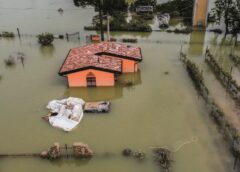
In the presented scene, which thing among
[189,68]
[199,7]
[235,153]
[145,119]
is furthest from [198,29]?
[235,153]

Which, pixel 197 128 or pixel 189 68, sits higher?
pixel 189 68

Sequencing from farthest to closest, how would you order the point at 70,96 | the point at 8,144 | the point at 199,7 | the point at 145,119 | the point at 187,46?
the point at 199,7, the point at 187,46, the point at 70,96, the point at 145,119, the point at 8,144

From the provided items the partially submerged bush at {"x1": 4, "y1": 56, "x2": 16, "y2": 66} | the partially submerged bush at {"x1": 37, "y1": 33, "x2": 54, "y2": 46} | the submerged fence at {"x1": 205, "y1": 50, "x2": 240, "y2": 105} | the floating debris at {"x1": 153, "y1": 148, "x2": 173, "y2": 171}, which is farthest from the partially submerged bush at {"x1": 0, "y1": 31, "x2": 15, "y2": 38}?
the floating debris at {"x1": 153, "y1": 148, "x2": 173, "y2": 171}

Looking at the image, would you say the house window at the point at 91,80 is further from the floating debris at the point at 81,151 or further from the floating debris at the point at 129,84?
the floating debris at the point at 81,151

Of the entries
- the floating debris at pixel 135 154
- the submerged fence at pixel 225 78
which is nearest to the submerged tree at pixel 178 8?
the submerged fence at pixel 225 78

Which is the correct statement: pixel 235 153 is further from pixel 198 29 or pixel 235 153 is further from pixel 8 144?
pixel 198 29

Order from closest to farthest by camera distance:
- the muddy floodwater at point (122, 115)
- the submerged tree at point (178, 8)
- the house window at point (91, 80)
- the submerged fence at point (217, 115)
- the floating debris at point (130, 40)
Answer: the muddy floodwater at point (122, 115)
the submerged fence at point (217, 115)
the house window at point (91, 80)
the floating debris at point (130, 40)
the submerged tree at point (178, 8)

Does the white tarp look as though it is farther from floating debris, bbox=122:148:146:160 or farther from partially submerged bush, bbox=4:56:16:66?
partially submerged bush, bbox=4:56:16:66
